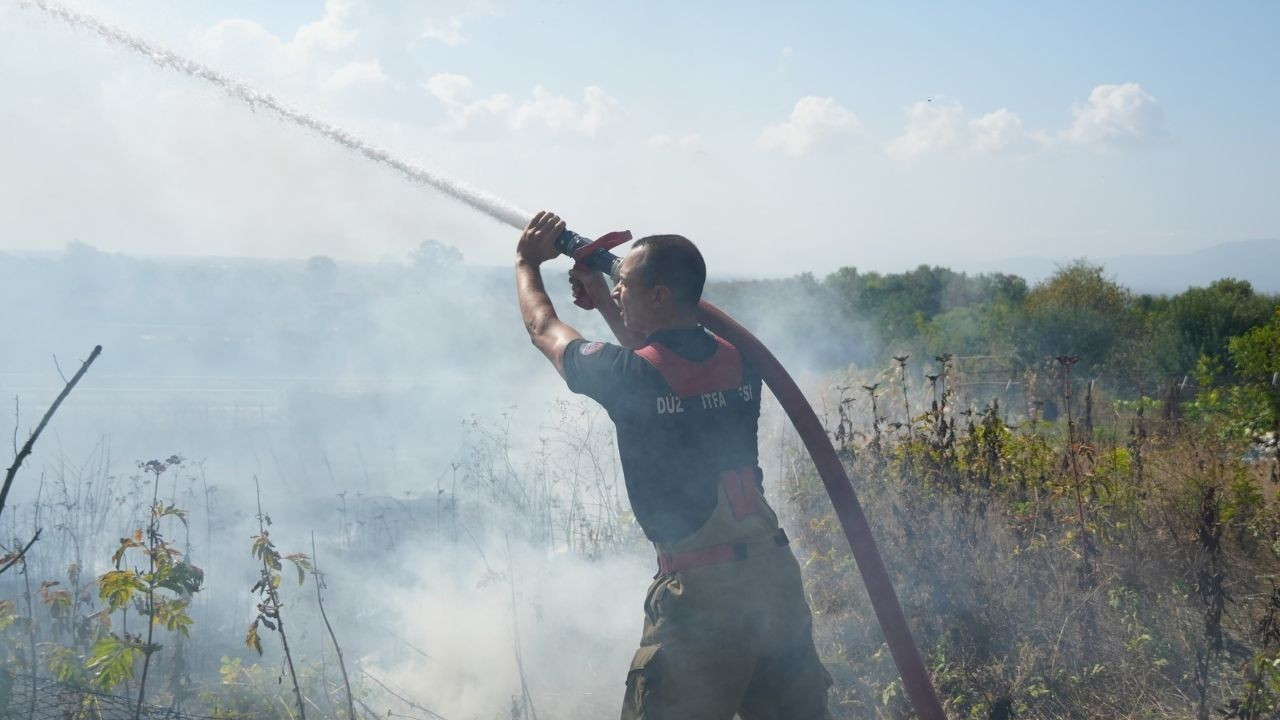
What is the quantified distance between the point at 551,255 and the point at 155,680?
3272mm

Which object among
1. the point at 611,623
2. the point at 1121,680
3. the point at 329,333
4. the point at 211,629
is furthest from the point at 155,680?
the point at 329,333

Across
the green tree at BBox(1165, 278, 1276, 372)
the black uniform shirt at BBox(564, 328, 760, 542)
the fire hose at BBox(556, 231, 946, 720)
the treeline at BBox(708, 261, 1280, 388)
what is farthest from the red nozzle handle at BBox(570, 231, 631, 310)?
the green tree at BBox(1165, 278, 1276, 372)

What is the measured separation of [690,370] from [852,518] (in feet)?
2.29

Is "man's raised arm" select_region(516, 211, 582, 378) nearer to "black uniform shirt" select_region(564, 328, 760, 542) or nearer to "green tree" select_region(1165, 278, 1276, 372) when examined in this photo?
"black uniform shirt" select_region(564, 328, 760, 542)

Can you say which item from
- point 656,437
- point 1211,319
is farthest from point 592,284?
point 1211,319

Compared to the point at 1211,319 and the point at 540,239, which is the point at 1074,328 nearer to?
the point at 1211,319

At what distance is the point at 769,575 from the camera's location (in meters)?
2.58

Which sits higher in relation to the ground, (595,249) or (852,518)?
(595,249)

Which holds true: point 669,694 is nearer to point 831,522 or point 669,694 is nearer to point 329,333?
point 831,522

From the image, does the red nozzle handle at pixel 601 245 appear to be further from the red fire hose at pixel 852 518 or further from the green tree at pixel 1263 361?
the green tree at pixel 1263 361

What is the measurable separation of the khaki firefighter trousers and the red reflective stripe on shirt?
0.32 metres

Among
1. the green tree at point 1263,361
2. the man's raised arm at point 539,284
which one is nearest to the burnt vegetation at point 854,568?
the green tree at point 1263,361

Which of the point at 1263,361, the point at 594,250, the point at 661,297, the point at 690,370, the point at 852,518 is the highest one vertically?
the point at 594,250

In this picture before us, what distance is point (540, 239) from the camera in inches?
117
